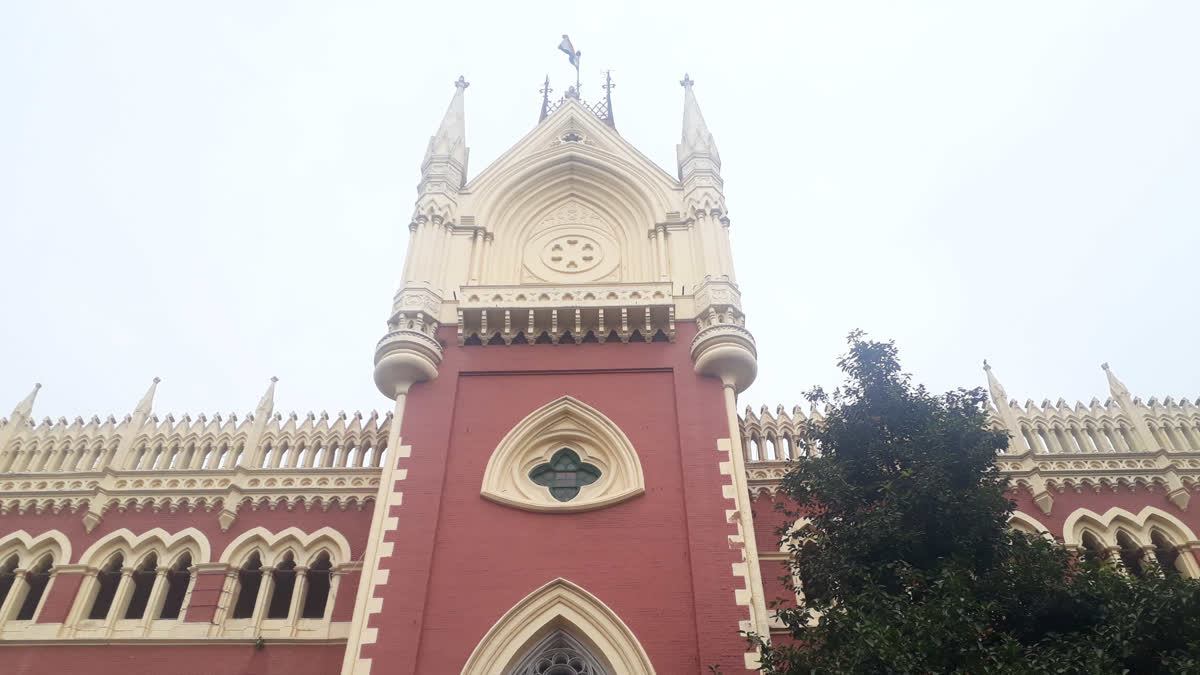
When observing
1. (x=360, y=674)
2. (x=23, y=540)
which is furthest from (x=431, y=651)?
(x=23, y=540)

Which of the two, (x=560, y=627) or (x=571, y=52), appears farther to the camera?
(x=571, y=52)

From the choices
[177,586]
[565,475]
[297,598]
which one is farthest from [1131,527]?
[177,586]

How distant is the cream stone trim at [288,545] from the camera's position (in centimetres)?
1516

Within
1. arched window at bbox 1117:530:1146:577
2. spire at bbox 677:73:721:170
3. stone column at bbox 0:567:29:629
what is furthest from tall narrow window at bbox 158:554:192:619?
arched window at bbox 1117:530:1146:577

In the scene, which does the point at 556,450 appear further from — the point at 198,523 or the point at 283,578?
the point at 198,523

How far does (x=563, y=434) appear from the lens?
14.8 metres

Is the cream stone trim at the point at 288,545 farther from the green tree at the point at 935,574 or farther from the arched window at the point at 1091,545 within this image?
the arched window at the point at 1091,545

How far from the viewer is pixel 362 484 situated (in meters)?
16.1

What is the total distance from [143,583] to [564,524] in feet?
26.5

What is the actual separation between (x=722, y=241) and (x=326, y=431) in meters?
8.88

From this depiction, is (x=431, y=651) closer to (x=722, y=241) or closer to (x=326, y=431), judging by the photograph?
(x=326, y=431)

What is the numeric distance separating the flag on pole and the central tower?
10.4 meters

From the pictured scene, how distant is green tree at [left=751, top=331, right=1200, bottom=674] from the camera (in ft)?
26.7

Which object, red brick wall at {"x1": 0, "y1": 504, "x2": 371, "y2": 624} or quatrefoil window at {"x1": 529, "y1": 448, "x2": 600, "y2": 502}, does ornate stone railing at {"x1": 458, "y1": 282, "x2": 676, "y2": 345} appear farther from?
red brick wall at {"x1": 0, "y1": 504, "x2": 371, "y2": 624}
